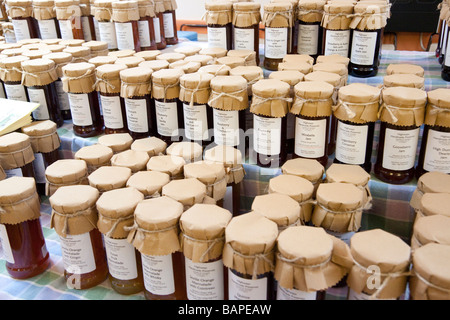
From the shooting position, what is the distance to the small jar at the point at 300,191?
103 centimetres

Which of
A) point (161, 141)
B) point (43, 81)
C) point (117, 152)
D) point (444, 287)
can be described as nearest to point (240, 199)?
point (161, 141)

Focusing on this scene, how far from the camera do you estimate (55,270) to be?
1207 mm

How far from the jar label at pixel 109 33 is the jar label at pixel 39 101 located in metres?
0.49

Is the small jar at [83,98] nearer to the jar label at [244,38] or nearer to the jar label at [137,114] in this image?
the jar label at [137,114]

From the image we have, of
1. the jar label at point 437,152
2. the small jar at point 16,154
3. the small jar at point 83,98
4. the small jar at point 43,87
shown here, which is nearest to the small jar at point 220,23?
the small jar at point 83,98

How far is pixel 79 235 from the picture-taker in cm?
104

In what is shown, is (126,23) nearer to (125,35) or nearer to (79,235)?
(125,35)

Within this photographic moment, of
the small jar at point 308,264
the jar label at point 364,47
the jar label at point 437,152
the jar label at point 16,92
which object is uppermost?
the jar label at point 364,47

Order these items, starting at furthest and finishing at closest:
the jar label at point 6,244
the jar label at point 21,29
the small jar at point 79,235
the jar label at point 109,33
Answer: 1. the jar label at point 21,29
2. the jar label at point 109,33
3. the jar label at point 6,244
4. the small jar at point 79,235

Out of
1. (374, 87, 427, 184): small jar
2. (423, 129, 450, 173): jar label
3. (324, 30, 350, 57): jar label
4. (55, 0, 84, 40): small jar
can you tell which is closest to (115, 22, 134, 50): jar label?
(55, 0, 84, 40): small jar

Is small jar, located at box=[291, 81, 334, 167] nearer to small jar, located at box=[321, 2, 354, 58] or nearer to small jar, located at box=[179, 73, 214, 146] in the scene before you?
small jar, located at box=[179, 73, 214, 146]

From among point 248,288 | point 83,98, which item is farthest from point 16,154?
point 248,288

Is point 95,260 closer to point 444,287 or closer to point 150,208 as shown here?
point 150,208

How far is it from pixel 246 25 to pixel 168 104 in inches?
20.9
